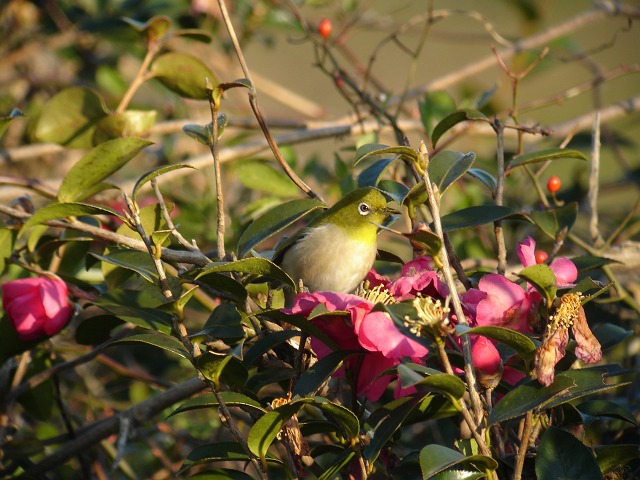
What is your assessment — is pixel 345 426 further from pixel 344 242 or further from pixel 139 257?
pixel 344 242

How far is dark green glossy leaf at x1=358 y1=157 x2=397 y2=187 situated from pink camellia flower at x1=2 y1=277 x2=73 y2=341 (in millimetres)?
687

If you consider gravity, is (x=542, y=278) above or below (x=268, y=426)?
above

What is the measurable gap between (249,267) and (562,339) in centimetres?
45

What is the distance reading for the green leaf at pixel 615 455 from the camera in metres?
1.24

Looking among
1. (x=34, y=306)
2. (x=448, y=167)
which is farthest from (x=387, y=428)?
(x=34, y=306)

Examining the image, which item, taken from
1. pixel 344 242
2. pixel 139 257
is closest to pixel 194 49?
pixel 344 242

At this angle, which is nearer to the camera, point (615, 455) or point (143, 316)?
point (615, 455)

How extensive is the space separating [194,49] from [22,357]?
2.11 meters

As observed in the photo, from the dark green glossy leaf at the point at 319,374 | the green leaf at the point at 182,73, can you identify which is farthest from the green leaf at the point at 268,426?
the green leaf at the point at 182,73

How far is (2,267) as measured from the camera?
1.71m

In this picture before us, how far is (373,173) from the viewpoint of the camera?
133cm

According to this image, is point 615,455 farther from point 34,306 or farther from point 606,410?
point 34,306

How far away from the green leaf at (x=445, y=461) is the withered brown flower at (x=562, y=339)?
0.13 meters

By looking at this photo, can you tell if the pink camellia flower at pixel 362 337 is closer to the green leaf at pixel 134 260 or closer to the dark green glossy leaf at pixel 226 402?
the dark green glossy leaf at pixel 226 402
